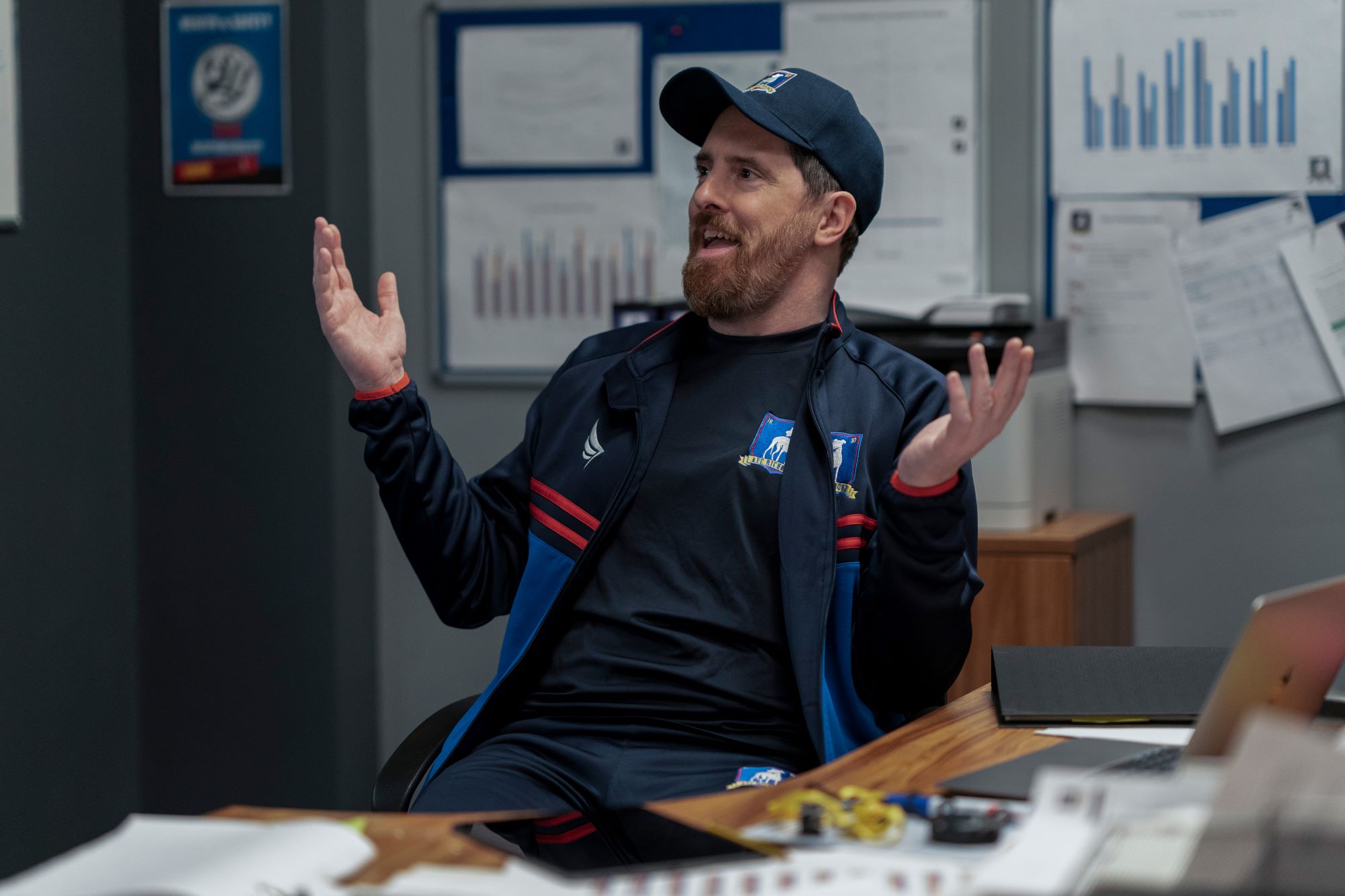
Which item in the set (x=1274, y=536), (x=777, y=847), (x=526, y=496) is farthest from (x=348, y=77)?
(x=777, y=847)

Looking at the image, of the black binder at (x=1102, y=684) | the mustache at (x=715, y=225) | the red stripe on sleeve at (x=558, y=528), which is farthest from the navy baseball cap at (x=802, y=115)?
the black binder at (x=1102, y=684)

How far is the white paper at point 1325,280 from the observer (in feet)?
9.36

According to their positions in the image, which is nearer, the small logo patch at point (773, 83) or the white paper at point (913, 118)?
the small logo patch at point (773, 83)

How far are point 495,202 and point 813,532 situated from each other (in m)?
1.79

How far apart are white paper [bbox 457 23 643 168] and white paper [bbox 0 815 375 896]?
2.41 m

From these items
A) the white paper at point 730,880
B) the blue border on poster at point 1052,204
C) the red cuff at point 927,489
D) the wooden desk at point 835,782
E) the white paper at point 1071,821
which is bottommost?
the wooden desk at point 835,782

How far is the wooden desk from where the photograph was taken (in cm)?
103

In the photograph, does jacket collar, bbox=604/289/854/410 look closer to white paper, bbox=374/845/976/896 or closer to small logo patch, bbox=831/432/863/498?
small logo patch, bbox=831/432/863/498

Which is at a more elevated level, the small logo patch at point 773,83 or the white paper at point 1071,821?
the small logo patch at point 773,83

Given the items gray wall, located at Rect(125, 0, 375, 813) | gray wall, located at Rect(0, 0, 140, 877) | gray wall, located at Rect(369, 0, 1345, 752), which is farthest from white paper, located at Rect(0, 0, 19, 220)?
gray wall, located at Rect(369, 0, 1345, 752)

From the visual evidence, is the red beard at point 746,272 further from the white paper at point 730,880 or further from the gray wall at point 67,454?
the gray wall at point 67,454

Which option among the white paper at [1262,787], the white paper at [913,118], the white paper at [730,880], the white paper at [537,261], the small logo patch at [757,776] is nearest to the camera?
the white paper at [1262,787]

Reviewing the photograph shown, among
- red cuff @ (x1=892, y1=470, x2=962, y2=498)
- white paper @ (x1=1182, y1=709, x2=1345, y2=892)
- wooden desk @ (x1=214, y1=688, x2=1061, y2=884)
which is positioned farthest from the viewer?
red cuff @ (x1=892, y1=470, x2=962, y2=498)

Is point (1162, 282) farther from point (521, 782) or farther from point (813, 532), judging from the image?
point (521, 782)
